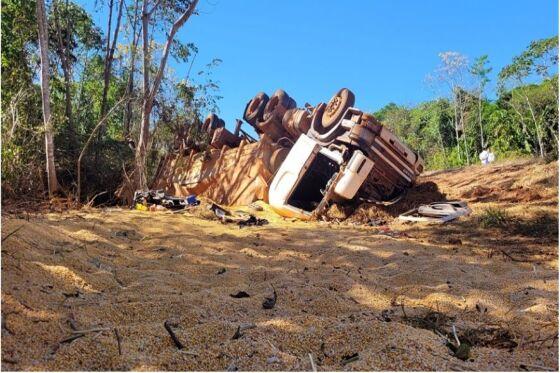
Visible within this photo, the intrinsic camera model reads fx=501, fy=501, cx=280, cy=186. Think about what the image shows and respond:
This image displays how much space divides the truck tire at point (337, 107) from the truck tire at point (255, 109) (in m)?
2.51

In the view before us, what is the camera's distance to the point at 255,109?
1242 cm

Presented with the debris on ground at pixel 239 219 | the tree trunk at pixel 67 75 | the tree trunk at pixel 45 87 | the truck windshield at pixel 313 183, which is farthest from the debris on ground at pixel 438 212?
the tree trunk at pixel 67 75

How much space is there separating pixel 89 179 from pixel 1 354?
412 inches

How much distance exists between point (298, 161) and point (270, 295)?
19.6 feet

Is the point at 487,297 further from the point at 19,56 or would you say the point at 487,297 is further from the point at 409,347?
the point at 19,56

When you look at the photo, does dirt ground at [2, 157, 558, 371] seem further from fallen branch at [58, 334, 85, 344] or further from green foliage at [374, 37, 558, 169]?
green foliage at [374, 37, 558, 169]

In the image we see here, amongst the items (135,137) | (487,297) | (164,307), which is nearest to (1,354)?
(164,307)

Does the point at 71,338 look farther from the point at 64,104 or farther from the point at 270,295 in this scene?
the point at 64,104

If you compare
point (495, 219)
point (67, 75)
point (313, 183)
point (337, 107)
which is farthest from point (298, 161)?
point (67, 75)

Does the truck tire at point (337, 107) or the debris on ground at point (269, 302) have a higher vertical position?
the truck tire at point (337, 107)

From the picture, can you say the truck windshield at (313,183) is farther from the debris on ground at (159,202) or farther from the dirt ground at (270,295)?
the dirt ground at (270,295)

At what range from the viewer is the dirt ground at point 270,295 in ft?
7.07

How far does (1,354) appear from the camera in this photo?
1990 millimetres

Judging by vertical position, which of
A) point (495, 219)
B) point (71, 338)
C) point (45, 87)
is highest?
point (45, 87)
